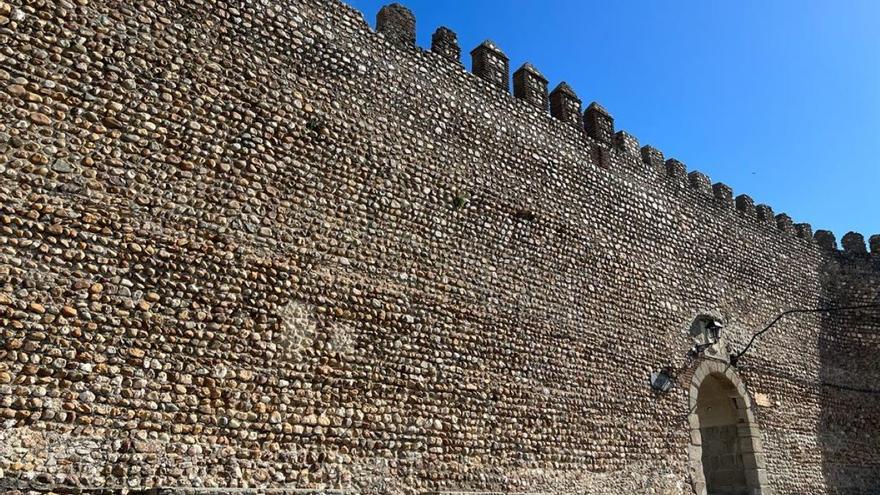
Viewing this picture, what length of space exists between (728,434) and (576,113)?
525 cm

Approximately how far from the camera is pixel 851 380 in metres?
12.0

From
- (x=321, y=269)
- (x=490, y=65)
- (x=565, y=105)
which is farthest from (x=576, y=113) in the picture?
(x=321, y=269)

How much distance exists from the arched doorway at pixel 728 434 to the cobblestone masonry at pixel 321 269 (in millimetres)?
264

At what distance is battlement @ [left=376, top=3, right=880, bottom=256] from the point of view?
8086 millimetres

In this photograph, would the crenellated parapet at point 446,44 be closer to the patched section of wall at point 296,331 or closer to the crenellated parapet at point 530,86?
the crenellated parapet at point 530,86

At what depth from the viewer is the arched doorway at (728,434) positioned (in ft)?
32.7

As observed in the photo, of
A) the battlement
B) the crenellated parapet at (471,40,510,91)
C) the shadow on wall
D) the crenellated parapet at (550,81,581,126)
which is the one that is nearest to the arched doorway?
the shadow on wall

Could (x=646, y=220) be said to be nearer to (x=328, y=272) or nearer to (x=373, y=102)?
(x=373, y=102)

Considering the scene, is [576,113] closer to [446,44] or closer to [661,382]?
[446,44]

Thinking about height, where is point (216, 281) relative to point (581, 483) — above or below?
above

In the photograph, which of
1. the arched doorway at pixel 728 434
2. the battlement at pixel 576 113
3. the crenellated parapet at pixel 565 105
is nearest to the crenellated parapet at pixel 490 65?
the battlement at pixel 576 113

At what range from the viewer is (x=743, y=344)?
10.6 meters

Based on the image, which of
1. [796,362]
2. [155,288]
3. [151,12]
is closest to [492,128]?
[151,12]

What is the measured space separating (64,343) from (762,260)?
10.4 metres
